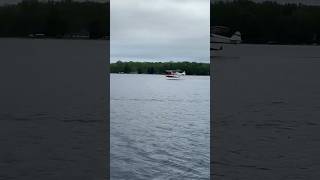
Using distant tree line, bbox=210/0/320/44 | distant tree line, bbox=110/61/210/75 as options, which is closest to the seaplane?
distant tree line, bbox=210/0/320/44

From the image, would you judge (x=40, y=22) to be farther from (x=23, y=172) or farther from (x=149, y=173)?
(x=149, y=173)

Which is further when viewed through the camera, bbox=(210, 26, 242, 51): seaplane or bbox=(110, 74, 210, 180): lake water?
bbox=(110, 74, 210, 180): lake water

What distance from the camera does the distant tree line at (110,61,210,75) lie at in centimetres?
789

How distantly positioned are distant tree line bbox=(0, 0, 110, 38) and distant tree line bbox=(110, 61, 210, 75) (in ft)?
7.36

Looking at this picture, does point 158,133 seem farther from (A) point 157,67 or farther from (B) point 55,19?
(B) point 55,19

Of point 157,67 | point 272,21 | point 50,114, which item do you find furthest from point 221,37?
point 157,67

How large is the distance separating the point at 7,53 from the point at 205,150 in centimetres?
356

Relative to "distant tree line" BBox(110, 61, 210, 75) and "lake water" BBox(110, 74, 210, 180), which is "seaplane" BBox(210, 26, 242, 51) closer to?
"distant tree line" BBox(110, 61, 210, 75)

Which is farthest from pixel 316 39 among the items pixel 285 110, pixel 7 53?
pixel 7 53

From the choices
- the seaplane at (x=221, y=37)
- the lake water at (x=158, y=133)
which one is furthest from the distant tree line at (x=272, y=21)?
the lake water at (x=158, y=133)

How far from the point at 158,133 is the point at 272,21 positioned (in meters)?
3.95

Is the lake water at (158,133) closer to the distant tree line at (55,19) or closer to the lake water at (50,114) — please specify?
the lake water at (50,114)

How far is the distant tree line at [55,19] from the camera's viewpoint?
4.82m

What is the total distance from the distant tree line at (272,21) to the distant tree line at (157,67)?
88.9 inches
